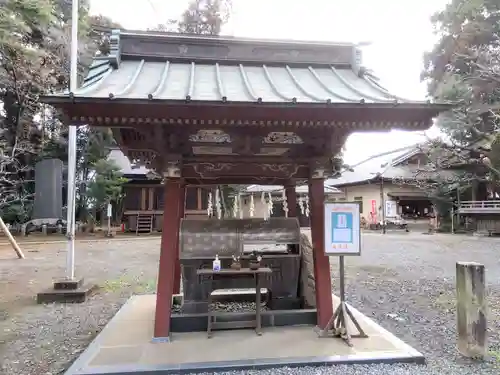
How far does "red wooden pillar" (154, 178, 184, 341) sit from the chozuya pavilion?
0.5 inches

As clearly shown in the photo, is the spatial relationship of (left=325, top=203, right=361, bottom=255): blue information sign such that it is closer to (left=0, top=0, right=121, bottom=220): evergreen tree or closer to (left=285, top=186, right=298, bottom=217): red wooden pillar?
(left=285, top=186, right=298, bottom=217): red wooden pillar

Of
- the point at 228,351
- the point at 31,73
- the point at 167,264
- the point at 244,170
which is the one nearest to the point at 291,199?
the point at 244,170

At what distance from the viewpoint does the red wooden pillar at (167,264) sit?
15.3ft

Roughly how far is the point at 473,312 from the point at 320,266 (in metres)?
1.72

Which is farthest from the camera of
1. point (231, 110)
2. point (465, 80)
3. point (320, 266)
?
point (465, 80)

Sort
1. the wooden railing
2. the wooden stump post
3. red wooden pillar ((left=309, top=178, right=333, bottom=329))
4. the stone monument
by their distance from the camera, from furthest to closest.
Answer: the wooden railing → the stone monument → red wooden pillar ((left=309, top=178, right=333, bottom=329)) → the wooden stump post

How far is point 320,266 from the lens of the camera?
4.95m

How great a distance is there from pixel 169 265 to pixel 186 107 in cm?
196

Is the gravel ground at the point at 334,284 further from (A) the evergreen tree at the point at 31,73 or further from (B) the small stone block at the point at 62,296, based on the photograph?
(A) the evergreen tree at the point at 31,73

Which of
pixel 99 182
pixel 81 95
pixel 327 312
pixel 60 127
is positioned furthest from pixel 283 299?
pixel 60 127

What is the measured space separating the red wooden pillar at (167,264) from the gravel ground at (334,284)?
1083 mm

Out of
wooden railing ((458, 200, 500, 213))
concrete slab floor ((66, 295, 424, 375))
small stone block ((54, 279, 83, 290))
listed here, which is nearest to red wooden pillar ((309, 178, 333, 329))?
concrete slab floor ((66, 295, 424, 375))

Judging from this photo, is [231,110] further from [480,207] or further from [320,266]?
[480,207]

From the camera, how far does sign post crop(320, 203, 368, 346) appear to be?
466 cm
